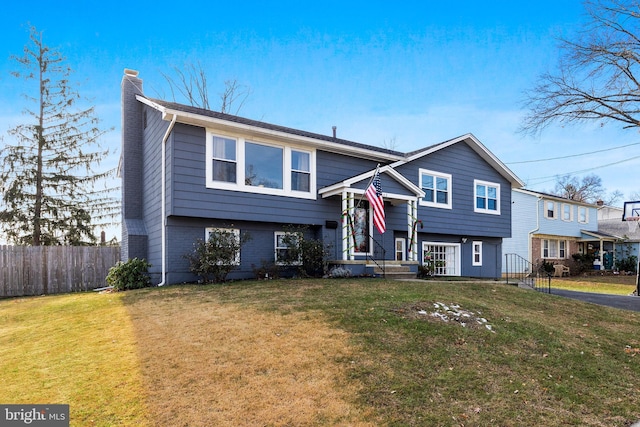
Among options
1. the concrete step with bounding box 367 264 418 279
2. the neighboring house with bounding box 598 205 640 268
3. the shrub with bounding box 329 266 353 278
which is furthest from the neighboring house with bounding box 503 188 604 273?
the shrub with bounding box 329 266 353 278

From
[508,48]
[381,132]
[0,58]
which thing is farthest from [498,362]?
[381,132]

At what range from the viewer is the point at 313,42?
61.6ft

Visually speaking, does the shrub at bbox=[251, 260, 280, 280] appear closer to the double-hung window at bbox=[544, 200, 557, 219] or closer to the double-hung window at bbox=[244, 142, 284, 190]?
the double-hung window at bbox=[244, 142, 284, 190]

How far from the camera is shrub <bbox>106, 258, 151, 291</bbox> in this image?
13070 millimetres

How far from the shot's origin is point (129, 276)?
1307cm

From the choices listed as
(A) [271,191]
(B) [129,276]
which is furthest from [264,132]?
(B) [129,276]

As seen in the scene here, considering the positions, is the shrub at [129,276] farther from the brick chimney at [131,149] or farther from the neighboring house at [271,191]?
the brick chimney at [131,149]

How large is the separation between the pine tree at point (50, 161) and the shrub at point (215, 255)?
13.6 meters

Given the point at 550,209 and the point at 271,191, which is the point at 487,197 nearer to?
the point at 271,191

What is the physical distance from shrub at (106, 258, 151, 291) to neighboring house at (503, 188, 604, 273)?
21.8 meters

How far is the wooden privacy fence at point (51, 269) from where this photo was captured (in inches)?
587

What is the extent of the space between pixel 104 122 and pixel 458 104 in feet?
62.0

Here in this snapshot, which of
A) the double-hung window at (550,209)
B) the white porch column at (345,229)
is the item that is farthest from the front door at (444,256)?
the double-hung window at (550,209)

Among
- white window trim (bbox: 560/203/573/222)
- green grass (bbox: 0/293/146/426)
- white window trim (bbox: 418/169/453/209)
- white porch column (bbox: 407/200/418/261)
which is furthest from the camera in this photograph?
white window trim (bbox: 560/203/573/222)
